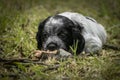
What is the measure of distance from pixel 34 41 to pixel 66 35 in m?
1.06

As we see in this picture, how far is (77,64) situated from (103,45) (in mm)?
1579

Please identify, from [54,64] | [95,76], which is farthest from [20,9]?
[95,76]

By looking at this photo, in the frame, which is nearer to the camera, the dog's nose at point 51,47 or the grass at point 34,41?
the grass at point 34,41

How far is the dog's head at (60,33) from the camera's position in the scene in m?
7.37

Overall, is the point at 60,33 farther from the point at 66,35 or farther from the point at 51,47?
the point at 51,47

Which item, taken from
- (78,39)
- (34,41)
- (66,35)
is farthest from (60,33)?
(34,41)

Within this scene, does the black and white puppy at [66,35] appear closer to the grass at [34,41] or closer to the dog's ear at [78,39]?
the dog's ear at [78,39]

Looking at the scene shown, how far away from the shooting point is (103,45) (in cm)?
848

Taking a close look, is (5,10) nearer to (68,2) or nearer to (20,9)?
(20,9)

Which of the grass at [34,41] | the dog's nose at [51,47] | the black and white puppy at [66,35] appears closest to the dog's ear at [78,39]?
the black and white puppy at [66,35]

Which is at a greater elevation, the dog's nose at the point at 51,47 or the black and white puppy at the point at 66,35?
the black and white puppy at the point at 66,35

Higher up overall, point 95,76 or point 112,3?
point 112,3

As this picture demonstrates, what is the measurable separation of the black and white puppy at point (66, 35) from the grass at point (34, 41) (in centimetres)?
22

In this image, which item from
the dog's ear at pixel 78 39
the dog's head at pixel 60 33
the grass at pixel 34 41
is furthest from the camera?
the dog's ear at pixel 78 39
